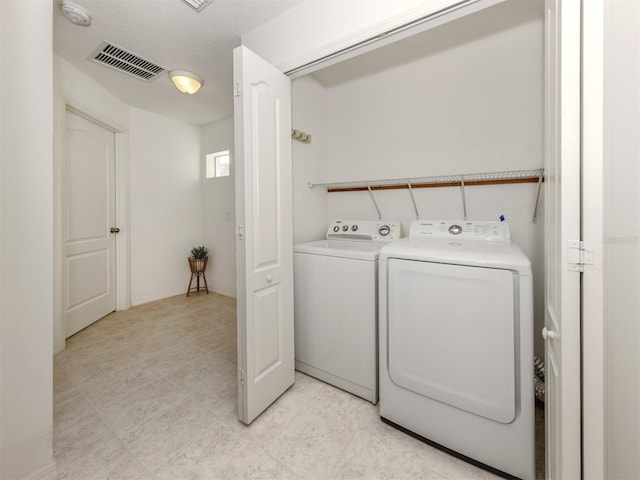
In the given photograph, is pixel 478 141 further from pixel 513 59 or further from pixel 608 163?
pixel 608 163

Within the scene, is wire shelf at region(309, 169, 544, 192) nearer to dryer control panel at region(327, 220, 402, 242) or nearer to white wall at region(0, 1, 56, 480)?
dryer control panel at region(327, 220, 402, 242)

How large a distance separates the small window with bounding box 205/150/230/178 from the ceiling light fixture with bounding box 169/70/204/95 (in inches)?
56.4

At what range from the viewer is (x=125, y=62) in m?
2.28

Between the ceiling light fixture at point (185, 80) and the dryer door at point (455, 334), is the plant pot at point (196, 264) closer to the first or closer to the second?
the ceiling light fixture at point (185, 80)

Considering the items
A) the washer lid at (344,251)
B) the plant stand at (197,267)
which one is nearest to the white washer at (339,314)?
the washer lid at (344,251)

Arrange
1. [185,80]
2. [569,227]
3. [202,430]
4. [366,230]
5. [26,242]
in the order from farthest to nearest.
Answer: [185,80] → [366,230] → [202,430] → [26,242] → [569,227]

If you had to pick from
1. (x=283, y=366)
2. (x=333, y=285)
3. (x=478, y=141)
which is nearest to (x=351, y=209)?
(x=333, y=285)

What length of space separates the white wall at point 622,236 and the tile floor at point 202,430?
851 mm

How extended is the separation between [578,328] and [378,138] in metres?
1.94

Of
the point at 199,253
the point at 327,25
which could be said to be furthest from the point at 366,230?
the point at 199,253

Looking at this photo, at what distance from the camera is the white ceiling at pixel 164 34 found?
1.65 m

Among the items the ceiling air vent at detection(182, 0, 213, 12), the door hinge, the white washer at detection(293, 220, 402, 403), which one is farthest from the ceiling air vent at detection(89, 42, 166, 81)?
the door hinge

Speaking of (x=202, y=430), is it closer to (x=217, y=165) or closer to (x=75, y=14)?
(x=75, y=14)

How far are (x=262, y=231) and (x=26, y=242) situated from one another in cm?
95
